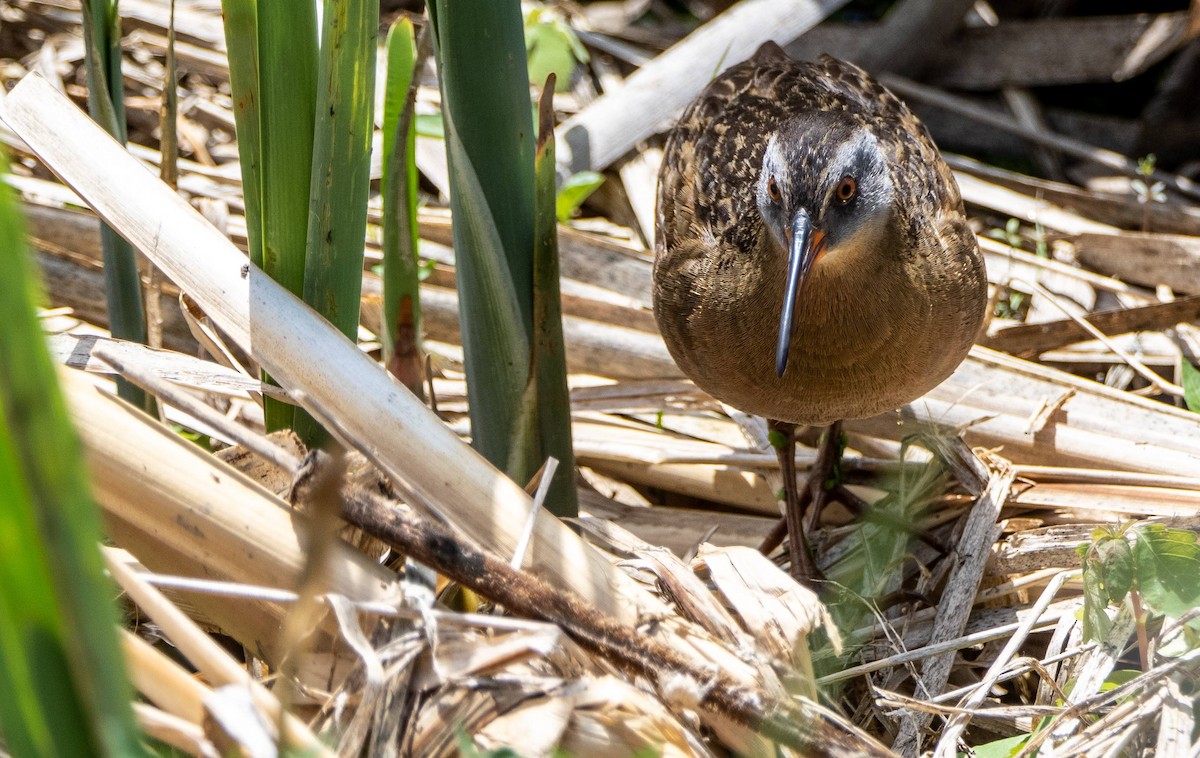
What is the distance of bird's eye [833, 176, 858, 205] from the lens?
2539 millimetres

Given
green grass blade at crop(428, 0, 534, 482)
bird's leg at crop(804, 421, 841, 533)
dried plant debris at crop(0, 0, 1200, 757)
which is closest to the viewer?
dried plant debris at crop(0, 0, 1200, 757)

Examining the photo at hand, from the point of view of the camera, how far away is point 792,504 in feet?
9.32

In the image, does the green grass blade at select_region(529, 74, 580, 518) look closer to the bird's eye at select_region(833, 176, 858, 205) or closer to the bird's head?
the bird's head

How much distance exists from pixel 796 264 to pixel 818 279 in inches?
9.6

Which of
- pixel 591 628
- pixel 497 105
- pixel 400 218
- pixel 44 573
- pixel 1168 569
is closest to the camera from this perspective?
pixel 44 573

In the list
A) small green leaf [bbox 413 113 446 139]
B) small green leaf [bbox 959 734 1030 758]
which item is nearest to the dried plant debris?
small green leaf [bbox 959 734 1030 758]

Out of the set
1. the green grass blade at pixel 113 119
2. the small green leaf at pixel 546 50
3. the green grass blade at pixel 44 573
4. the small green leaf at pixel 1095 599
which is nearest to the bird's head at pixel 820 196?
the small green leaf at pixel 1095 599

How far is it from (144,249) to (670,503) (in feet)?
5.19

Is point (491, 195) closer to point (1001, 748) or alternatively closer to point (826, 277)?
point (826, 277)

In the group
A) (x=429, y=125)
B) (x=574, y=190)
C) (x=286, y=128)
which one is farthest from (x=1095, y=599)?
(x=429, y=125)

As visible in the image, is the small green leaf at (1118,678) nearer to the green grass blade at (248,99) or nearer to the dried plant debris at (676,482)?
the dried plant debris at (676,482)

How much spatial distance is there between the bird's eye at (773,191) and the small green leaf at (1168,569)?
3.43ft

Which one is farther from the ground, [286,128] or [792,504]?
[286,128]

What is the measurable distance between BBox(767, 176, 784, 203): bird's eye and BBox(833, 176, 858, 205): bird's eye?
118 millimetres
